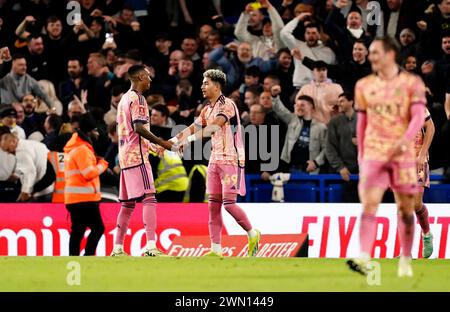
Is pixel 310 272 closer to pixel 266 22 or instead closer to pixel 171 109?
pixel 171 109

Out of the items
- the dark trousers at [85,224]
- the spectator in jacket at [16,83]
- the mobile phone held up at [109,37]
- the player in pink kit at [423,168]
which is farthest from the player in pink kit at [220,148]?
the mobile phone held up at [109,37]

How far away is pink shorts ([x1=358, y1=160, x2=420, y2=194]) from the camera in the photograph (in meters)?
11.7

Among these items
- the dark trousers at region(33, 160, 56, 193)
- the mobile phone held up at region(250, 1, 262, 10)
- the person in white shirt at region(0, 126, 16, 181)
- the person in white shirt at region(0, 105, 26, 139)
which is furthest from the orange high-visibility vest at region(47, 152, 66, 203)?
the mobile phone held up at region(250, 1, 262, 10)

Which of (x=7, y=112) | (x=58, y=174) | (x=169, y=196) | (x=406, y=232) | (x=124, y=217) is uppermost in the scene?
(x=7, y=112)

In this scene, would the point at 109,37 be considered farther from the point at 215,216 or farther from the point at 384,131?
the point at 384,131

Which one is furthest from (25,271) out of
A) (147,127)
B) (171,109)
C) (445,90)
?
(445,90)

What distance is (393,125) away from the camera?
11.7 m

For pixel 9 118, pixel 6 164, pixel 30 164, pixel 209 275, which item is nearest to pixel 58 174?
pixel 30 164

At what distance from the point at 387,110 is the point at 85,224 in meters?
6.98

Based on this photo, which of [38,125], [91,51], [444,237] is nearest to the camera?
[444,237]

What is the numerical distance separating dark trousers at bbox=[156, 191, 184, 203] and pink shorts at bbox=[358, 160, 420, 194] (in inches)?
317

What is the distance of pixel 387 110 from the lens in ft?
38.4

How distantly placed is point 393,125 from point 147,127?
4.52 meters

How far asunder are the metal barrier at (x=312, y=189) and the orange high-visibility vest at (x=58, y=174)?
3.19 m
